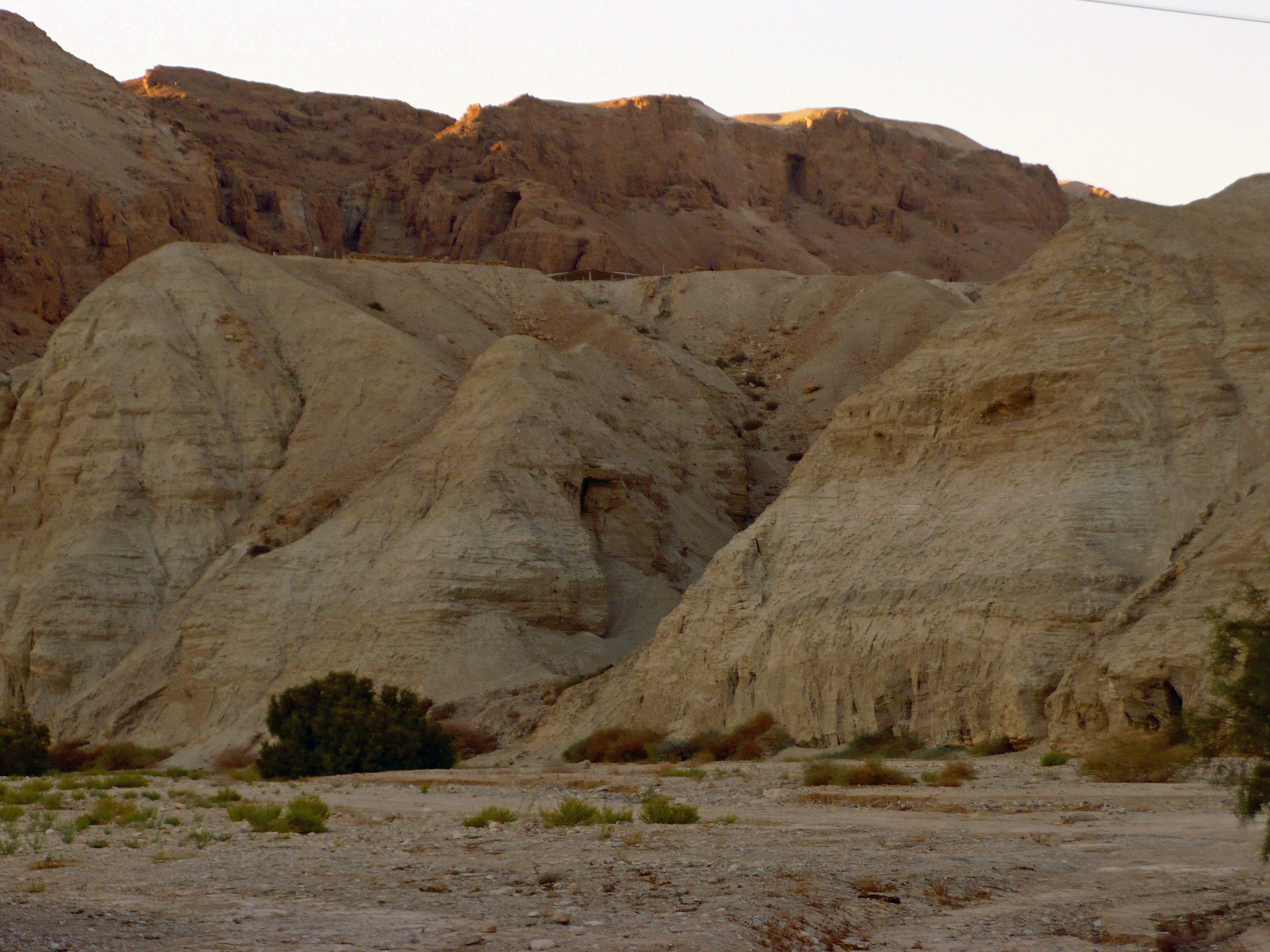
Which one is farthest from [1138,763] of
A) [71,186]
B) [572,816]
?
[71,186]

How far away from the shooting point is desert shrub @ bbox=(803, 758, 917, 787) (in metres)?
20.3

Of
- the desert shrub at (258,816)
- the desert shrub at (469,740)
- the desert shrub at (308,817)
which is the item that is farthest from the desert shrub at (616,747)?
the desert shrub at (308,817)

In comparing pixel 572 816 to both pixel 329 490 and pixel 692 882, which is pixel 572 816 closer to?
pixel 692 882

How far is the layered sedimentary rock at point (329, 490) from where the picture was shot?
40000 mm

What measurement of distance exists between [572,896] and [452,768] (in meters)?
20.7

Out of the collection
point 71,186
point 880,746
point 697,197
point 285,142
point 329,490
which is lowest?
point 880,746

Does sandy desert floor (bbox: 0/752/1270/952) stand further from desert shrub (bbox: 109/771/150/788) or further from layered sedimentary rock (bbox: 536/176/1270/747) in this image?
desert shrub (bbox: 109/771/150/788)

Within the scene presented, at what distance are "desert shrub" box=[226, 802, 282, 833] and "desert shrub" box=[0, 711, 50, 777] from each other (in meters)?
17.7

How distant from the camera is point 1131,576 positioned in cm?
2566

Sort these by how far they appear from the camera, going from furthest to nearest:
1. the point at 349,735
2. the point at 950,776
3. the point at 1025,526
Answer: the point at 349,735, the point at 1025,526, the point at 950,776

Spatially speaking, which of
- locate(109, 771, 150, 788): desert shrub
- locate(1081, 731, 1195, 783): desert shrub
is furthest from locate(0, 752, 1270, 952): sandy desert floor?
locate(109, 771, 150, 788): desert shrub

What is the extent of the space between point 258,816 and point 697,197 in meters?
93.0

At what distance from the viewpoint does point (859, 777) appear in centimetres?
2050

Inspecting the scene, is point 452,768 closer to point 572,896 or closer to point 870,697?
point 870,697
